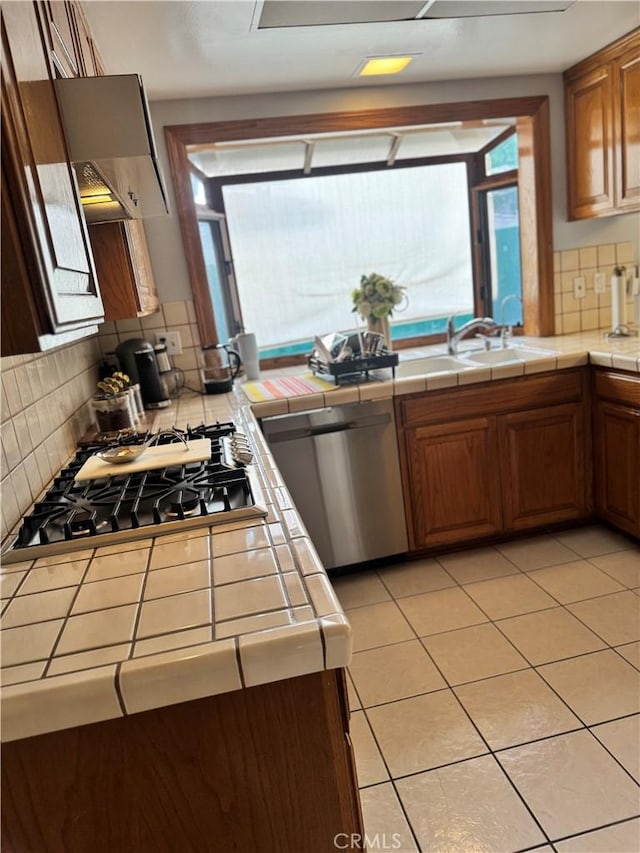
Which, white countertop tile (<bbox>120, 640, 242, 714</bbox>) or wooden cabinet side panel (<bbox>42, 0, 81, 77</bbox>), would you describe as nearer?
white countertop tile (<bbox>120, 640, 242, 714</bbox>)

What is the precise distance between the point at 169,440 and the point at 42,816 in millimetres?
1113

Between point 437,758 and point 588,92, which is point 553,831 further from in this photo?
point 588,92

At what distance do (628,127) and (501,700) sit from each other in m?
2.48

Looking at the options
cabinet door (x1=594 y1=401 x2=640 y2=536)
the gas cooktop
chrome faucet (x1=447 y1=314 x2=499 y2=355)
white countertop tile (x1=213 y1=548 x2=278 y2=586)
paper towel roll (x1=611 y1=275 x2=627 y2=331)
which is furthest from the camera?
chrome faucet (x1=447 y1=314 x2=499 y2=355)

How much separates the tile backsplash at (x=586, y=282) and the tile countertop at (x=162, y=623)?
8.44 feet

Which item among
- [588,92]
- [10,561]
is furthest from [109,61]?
[588,92]

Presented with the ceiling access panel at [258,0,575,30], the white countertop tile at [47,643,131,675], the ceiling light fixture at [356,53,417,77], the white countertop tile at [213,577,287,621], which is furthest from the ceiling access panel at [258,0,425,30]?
the white countertop tile at [47,643,131,675]

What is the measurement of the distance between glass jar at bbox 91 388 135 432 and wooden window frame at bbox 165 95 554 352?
35.2 inches

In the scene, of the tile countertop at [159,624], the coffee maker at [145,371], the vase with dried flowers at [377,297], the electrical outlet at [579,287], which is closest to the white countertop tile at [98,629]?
the tile countertop at [159,624]

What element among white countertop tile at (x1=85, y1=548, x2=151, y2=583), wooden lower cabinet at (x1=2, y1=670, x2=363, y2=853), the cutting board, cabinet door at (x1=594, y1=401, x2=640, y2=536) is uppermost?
the cutting board

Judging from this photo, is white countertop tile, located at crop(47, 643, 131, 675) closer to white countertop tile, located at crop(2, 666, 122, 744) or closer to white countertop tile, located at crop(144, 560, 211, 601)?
white countertop tile, located at crop(2, 666, 122, 744)

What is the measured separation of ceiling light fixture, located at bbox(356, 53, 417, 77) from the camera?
7.94ft

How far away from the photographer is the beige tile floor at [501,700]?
145cm

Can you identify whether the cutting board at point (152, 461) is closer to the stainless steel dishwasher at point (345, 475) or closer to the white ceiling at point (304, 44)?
the stainless steel dishwasher at point (345, 475)
